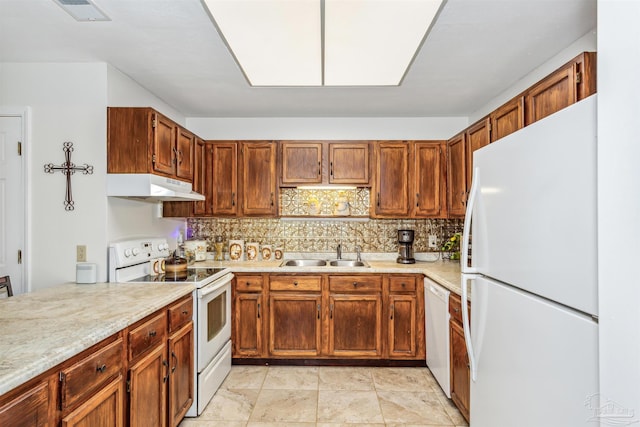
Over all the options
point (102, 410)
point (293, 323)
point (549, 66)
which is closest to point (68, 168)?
point (102, 410)

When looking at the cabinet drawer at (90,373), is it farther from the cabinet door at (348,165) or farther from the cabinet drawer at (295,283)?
the cabinet door at (348,165)

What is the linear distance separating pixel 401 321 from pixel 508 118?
6.30 feet

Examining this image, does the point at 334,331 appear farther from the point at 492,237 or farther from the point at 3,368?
the point at 3,368

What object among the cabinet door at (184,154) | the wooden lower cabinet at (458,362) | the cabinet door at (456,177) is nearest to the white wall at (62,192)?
the cabinet door at (184,154)

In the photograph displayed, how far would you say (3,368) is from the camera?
3.52ft

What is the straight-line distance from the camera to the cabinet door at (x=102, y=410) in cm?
132

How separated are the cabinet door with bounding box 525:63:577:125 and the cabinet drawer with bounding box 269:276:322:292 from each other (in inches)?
82.5

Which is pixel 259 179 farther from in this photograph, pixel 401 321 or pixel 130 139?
pixel 401 321

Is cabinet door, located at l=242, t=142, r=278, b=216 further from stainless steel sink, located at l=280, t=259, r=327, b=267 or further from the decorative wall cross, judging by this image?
the decorative wall cross

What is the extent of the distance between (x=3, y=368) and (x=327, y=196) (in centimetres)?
306

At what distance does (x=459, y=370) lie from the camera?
2.37 meters

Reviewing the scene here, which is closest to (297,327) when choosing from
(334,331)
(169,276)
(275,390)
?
(334,331)

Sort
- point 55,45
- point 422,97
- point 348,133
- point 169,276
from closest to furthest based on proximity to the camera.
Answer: point 55,45 < point 169,276 < point 422,97 < point 348,133

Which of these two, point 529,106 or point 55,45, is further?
point 55,45
